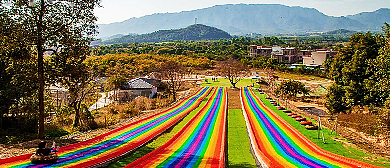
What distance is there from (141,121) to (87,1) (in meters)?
8.70

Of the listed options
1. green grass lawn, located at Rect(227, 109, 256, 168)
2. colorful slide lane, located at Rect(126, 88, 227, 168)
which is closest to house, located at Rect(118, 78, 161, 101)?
colorful slide lane, located at Rect(126, 88, 227, 168)

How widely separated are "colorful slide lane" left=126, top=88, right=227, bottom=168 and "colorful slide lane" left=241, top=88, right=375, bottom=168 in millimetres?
1666

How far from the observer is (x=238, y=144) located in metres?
15.6

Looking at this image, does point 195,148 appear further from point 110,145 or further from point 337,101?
point 337,101

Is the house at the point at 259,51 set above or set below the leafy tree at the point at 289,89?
above

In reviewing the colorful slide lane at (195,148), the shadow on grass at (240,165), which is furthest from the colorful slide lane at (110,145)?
the shadow on grass at (240,165)

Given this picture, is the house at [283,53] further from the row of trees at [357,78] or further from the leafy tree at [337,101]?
the leafy tree at [337,101]

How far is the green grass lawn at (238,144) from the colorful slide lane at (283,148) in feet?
1.12

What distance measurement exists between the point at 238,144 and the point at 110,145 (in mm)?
6143

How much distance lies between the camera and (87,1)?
14812 mm

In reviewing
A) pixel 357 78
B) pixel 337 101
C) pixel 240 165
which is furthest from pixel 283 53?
pixel 240 165

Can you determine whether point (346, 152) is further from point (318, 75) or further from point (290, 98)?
point (318, 75)

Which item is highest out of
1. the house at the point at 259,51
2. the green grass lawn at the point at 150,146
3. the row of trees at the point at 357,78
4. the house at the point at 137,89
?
the house at the point at 259,51

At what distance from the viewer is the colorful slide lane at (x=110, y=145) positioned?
10.7 m
